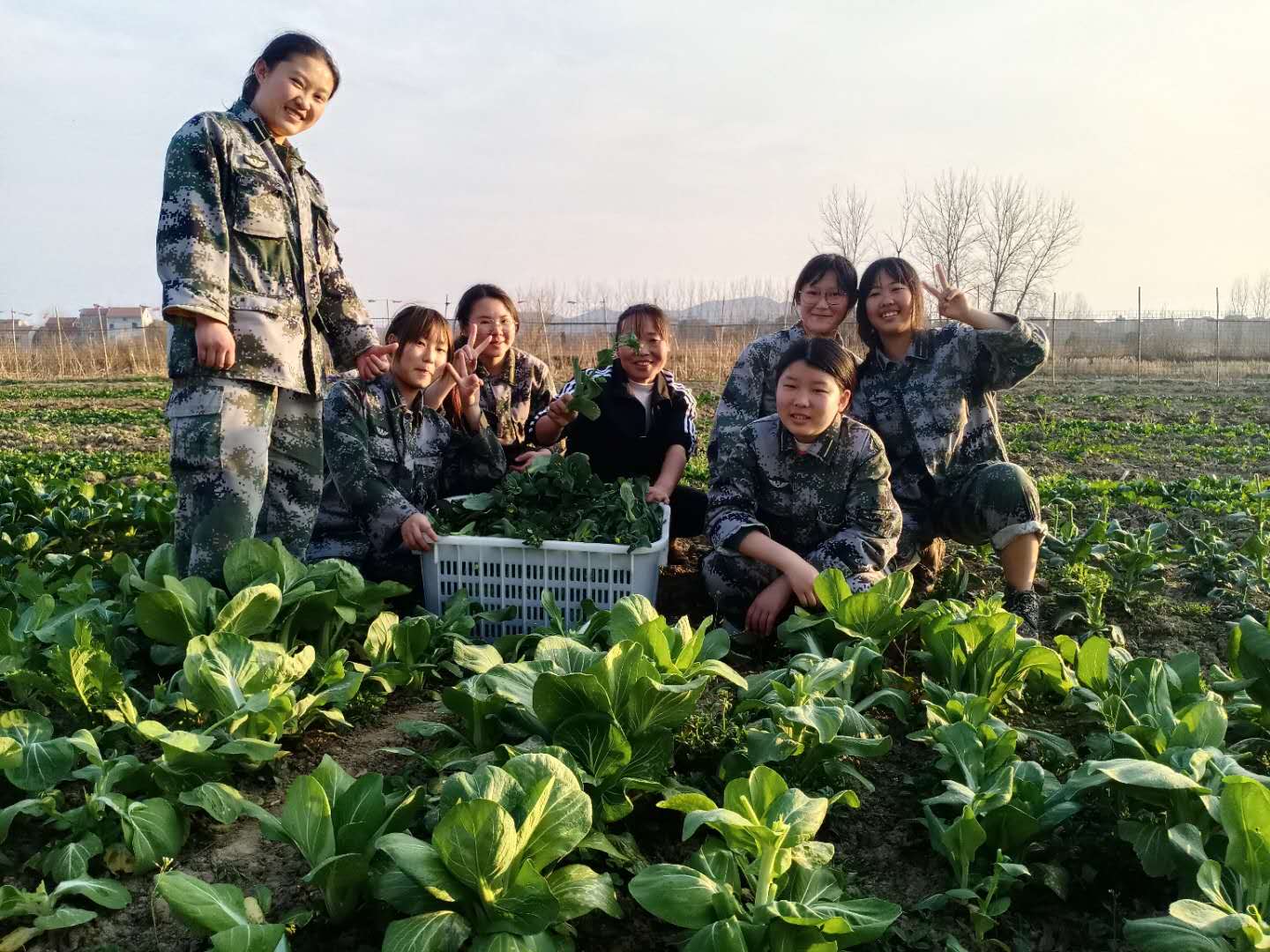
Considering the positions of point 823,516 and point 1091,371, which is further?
point 1091,371

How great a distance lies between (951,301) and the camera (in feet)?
11.3

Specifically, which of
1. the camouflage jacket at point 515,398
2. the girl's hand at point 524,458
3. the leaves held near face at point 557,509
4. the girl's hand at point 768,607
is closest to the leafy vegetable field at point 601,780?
the girl's hand at point 768,607

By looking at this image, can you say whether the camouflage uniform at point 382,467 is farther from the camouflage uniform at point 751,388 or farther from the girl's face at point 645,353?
the camouflage uniform at point 751,388

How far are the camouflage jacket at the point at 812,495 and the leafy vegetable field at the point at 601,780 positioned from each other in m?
0.41

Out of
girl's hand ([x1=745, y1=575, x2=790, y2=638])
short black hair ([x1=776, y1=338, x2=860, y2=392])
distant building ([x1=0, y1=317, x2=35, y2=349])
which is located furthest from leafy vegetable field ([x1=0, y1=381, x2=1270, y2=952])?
distant building ([x1=0, y1=317, x2=35, y2=349])

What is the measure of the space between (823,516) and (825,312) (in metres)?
0.92

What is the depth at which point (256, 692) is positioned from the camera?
85.2 inches

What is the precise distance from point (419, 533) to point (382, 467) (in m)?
0.56

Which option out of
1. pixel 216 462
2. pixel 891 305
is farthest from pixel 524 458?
pixel 891 305

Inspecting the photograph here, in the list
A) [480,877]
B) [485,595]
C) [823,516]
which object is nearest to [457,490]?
[485,595]

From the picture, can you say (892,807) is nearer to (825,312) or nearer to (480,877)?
(480,877)

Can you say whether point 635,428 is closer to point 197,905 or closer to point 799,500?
point 799,500

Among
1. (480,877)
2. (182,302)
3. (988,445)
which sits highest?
(182,302)

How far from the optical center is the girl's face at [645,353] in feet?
13.0
